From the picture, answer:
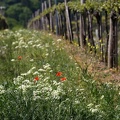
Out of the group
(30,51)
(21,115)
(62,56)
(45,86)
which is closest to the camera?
(21,115)

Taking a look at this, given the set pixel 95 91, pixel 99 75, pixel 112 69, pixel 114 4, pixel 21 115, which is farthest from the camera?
pixel 112 69

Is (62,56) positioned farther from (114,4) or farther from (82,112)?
(82,112)

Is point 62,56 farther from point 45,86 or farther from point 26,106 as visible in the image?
point 26,106

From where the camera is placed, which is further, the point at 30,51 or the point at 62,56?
the point at 30,51

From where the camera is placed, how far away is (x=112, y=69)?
10.4 meters

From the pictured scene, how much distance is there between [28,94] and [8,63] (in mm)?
5630

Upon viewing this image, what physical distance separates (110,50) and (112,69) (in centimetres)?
60

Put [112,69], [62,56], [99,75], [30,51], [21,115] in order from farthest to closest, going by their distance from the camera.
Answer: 1. [30,51]
2. [62,56]
3. [112,69]
4. [99,75]
5. [21,115]

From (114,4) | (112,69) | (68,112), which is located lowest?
(112,69)

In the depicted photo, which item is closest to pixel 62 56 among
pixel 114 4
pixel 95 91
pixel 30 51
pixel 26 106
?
pixel 30 51

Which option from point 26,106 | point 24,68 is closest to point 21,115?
point 26,106

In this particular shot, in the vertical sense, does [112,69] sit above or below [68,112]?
below

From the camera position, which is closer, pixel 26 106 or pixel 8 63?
pixel 26 106

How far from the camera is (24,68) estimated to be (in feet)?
33.3
